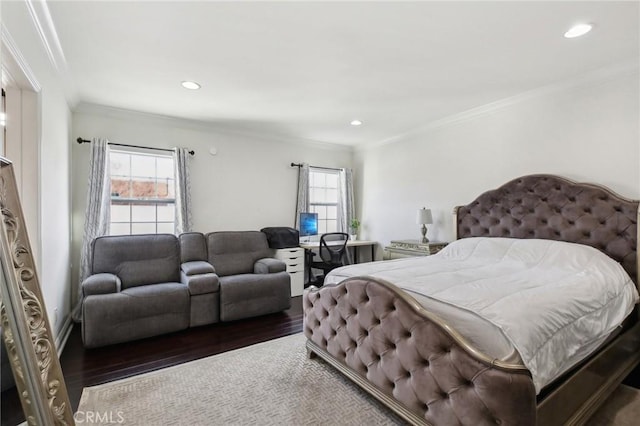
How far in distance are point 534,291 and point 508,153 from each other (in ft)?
7.11

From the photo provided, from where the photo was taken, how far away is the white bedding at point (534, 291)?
1.44m

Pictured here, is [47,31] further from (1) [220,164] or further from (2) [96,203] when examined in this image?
(1) [220,164]

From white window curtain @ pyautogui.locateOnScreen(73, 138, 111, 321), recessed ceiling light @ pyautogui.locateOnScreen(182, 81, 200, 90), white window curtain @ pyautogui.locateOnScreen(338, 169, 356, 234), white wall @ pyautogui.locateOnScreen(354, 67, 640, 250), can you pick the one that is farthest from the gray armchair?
white wall @ pyautogui.locateOnScreen(354, 67, 640, 250)

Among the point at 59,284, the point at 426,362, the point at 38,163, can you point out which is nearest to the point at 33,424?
the point at 426,362

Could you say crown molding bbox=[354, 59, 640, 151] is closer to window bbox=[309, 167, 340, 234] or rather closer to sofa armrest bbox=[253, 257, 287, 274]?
window bbox=[309, 167, 340, 234]

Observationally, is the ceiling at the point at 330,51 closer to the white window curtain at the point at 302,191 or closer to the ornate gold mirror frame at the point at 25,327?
the ornate gold mirror frame at the point at 25,327

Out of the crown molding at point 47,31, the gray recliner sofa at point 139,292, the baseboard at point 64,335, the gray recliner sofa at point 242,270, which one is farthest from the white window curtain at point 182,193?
the crown molding at point 47,31

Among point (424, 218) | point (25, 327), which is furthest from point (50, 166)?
point (424, 218)

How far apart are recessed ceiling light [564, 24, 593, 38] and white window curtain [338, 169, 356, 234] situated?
149 inches

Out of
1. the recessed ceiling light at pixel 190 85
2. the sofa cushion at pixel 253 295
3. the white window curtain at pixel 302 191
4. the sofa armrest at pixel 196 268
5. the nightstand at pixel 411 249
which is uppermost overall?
the recessed ceiling light at pixel 190 85

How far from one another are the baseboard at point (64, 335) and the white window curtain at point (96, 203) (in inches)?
7.7

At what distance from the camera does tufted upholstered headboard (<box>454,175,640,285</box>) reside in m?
2.55

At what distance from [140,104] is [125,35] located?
1619mm

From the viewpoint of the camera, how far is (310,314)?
2.57m
